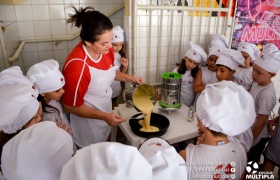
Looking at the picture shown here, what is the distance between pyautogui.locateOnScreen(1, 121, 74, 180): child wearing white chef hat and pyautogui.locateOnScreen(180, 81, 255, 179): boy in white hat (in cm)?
56

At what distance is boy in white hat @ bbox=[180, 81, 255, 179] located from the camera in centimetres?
92

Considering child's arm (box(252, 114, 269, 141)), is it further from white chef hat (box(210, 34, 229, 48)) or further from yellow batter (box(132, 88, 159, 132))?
white chef hat (box(210, 34, 229, 48))

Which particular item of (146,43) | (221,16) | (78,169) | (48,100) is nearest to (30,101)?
(48,100)

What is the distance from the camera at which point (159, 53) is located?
210 centimetres

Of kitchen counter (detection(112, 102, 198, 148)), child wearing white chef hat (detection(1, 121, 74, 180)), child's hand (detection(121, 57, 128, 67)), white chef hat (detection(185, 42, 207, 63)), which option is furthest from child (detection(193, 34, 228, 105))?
child wearing white chef hat (detection(1, 121, 74, 180))

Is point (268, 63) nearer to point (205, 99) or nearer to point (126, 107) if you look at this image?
point (205, 99)

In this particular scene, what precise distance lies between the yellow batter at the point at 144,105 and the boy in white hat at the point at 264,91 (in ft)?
2.40

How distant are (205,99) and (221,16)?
1687mm

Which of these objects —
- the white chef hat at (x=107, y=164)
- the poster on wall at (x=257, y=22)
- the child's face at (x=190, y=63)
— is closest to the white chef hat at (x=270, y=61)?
the child's face at (x=190, y=63)

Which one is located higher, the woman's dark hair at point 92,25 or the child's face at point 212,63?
the woman's dark hair at point 92,25

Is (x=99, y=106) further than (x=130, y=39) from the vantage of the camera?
No

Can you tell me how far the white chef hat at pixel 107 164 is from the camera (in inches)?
20.1

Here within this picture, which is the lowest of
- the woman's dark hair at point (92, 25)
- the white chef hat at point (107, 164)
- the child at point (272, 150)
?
the child at point (272, 150)

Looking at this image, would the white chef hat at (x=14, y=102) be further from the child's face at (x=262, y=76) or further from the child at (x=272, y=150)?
the child at (x=272, y=150)
